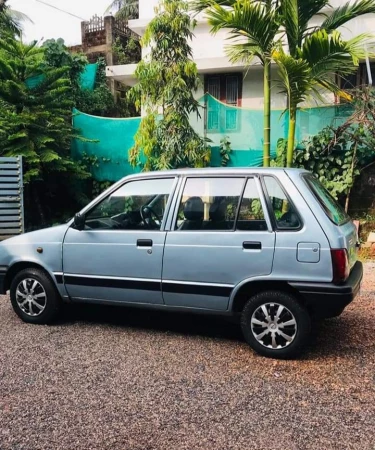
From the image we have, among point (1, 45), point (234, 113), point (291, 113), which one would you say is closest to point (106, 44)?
point (1, 45)

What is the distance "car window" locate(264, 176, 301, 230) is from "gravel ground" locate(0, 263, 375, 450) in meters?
1.20

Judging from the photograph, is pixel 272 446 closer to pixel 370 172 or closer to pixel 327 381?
pixel 327 381

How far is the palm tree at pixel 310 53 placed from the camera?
284 inches

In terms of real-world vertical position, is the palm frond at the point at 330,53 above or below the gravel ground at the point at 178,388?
above

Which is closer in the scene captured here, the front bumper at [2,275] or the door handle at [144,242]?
the door handle at [144,242]

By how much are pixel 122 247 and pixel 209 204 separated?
0.96m

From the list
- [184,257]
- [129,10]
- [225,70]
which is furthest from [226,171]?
[129,10]

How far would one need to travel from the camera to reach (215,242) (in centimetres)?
403

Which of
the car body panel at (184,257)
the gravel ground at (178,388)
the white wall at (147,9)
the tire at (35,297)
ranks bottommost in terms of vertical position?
the gravel ground at (178,388)

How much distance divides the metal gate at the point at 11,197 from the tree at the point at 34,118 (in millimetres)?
229

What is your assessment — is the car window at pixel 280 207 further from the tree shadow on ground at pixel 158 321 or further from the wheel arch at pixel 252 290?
the tree shadow on ground at pixel 158 321

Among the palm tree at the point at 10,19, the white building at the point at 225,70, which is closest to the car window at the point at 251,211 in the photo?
the white building at the point at 225,70

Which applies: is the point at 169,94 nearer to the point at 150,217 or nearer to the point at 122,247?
the point at 150,217

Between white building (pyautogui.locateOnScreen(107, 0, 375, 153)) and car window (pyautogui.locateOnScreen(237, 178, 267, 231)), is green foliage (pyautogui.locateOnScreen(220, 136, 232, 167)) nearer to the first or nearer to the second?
white building (pyautogui.locateOnScreen(107, 0, 375, 153))
